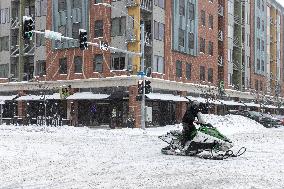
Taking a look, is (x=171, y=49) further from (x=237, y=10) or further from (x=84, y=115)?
(x=237, y=10)

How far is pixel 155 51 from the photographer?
38719 mm

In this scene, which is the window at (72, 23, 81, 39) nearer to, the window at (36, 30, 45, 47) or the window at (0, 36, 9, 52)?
the window at (36, 30, 45, 47)

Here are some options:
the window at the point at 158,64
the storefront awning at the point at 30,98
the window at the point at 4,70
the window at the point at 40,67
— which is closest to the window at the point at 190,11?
the window at the point at 158,64

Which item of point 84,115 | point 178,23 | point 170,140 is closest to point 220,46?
point 178,23

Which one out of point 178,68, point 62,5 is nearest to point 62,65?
point 62,5

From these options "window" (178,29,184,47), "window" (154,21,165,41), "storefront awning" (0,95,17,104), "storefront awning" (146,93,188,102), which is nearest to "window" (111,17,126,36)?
"window" (154,21,165,41)

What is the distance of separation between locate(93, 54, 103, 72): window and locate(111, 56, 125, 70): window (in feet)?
4.66

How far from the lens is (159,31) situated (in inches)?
1555

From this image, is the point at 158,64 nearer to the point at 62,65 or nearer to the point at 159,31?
the point at 159,31

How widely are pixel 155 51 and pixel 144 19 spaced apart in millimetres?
3253

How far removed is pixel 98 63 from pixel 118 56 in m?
2.39

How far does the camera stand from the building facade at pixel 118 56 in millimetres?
37812

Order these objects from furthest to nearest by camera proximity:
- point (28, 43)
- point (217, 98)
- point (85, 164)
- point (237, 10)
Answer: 1. point (237, 10)
2. point (217, 98)
3. point (28, 43)
4. point (85, 164)

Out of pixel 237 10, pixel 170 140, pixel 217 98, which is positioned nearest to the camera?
pixel 170 140
